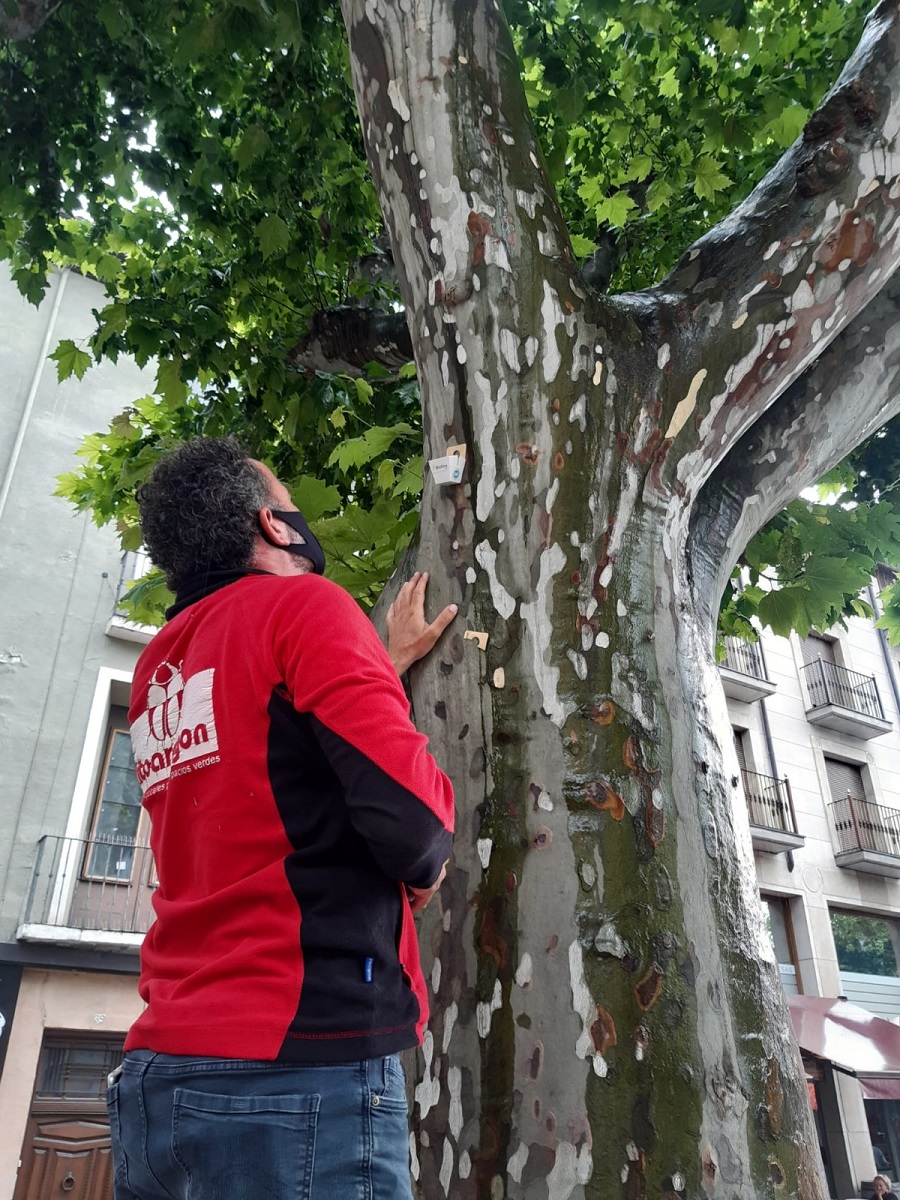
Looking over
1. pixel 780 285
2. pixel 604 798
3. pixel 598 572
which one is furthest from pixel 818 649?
pixel 604 798

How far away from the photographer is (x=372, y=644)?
50.9 inches

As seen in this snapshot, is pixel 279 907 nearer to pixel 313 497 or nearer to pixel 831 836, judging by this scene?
pixel 313 497

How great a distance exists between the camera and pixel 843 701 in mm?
17312

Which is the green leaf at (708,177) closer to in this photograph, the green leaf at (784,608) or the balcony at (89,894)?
the green leaf at (784,608)

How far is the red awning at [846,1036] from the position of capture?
10.6 metres

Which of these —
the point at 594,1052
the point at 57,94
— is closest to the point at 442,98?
the point at 594,1052

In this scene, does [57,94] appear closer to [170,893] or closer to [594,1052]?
[170,893]

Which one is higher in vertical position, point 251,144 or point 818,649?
point 818,649

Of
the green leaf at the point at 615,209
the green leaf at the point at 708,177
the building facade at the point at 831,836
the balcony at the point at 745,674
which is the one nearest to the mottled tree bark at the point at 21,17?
the green leaf at the point at 615,209

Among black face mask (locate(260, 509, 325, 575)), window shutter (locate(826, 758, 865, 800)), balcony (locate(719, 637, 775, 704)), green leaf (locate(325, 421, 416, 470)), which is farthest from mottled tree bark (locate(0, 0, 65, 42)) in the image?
window shutter (locate(826, 758, 865, 800))

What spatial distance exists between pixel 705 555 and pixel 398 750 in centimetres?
130

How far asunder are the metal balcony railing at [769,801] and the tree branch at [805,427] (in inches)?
522

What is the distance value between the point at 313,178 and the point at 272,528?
131 inches

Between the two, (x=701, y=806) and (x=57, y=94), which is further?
(x=57, y=94)
